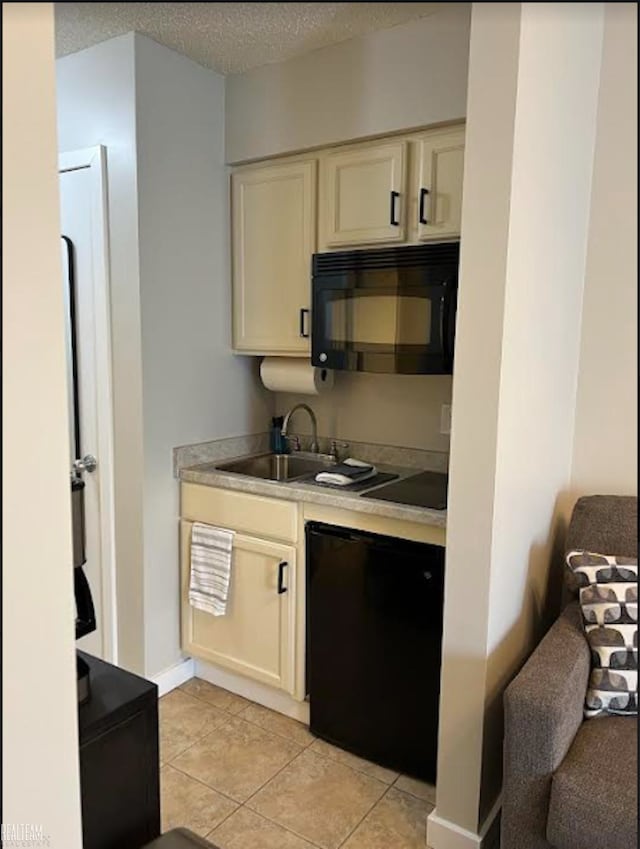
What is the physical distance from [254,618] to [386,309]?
127cm

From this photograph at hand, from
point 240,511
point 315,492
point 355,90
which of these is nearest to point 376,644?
point 315,492

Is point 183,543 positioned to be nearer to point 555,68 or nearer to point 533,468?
point 533,468

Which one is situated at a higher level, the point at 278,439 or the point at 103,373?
the point at 103,373

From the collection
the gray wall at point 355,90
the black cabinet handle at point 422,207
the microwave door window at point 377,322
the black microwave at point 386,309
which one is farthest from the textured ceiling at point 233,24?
the microwave door window at point 377,322

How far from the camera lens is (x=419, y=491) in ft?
7.46

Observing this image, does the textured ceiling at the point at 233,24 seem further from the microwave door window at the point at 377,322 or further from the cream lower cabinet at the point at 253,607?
the cream lower cabinet at the point at 253,607

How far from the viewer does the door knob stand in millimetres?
2543

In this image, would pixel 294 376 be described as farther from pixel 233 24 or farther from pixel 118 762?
pixel 118 762

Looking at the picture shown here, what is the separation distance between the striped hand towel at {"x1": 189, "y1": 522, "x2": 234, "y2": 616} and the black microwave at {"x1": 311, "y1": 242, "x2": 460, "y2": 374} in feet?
2.59

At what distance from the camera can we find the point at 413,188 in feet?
7.34

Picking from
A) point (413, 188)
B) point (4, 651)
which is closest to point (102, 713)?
point (4, 651)

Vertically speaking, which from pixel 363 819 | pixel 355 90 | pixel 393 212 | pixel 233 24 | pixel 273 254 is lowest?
pixel 363 819

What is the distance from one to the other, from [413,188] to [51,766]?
2.01m

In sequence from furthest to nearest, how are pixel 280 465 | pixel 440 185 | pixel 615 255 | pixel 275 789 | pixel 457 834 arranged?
pixel 280 465 → pixel 440 185 → pixel 275 789 → pixel 457 834 → pixel 615 255
